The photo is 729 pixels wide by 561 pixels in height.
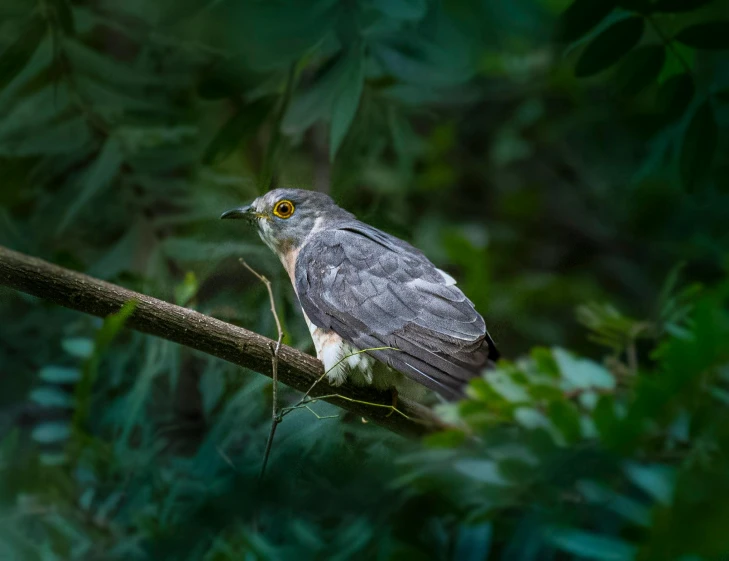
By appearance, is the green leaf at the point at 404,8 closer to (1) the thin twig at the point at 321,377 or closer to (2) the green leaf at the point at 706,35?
(2) the green leaf at the point at 706,35

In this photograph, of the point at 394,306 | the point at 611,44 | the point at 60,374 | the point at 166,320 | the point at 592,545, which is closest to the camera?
the point at 592,545

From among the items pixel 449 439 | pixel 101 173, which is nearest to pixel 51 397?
pixel 101 173

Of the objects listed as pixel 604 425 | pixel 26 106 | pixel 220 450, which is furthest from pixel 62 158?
pixel 604 425

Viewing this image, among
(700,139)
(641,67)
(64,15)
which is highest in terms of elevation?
(641,67)

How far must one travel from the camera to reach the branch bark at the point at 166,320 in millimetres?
1390

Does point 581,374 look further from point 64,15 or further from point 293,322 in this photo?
point 64,15

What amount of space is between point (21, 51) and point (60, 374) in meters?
0.83

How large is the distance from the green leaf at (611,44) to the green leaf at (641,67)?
45mm

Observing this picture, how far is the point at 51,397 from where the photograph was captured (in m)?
2.00


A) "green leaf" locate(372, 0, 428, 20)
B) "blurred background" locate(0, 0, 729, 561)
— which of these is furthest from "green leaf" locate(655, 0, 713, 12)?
"green leaf" locate(372, 0, 428, 20)

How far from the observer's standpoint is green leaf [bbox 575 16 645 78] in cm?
163

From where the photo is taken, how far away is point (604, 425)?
1.18 metres

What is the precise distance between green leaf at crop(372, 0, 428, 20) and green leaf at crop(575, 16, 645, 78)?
0.39 metres

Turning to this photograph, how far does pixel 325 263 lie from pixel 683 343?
83cm
